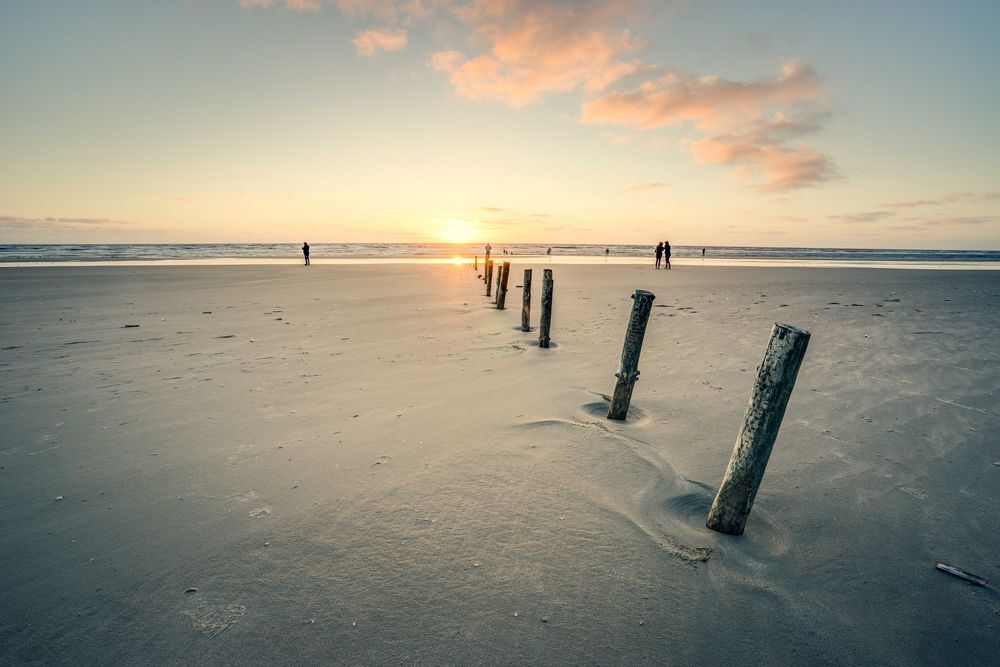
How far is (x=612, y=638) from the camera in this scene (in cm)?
261

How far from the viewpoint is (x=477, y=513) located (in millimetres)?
3719

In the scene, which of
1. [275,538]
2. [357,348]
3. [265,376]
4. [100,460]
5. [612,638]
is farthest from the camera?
[357,348]

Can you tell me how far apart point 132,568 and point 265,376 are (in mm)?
4598

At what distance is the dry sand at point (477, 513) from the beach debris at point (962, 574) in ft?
0.21

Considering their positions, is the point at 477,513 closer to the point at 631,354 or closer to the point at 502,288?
the point at 631,354

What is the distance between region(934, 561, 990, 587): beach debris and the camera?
3.01 metres

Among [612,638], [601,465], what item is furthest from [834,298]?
[612,638]

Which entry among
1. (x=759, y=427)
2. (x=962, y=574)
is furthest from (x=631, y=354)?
(x=962, y=574)

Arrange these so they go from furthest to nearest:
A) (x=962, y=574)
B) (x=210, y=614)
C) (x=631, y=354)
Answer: (x=631, y=354) → (x=962, y=574) → (x=210, y=614)

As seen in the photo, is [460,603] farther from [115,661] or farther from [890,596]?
[890,596]

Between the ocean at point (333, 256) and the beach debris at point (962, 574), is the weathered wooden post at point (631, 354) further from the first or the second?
the ocean at point (333, 256)

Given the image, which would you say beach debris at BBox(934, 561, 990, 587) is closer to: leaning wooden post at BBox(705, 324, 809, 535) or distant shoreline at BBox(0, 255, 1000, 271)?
leaning wooden post at BBox(705, 324, 809, 535)

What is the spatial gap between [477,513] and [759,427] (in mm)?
2367

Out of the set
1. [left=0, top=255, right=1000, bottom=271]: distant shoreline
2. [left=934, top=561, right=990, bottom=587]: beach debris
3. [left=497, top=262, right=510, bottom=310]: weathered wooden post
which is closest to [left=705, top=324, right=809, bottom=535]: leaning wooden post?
[left=934, top=561, right=990, bottom=587]: beach debris
